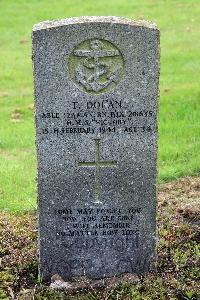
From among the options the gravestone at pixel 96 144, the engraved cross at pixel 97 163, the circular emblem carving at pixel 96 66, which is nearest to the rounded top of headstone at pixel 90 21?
the gravestone at pixel 96 144

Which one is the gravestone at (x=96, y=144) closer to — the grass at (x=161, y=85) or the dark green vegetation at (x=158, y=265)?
the dark green vegetation at (x=158, y=265)

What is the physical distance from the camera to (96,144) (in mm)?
5941

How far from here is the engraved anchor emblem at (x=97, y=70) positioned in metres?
5.68

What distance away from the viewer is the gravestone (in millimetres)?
5668

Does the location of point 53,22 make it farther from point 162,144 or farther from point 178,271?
point 162,144

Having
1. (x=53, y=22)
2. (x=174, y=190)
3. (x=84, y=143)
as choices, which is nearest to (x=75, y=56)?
(x=53, y=22)

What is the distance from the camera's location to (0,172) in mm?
9141

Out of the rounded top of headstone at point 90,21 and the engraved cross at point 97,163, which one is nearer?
the rounded top of headstone at point 90,21

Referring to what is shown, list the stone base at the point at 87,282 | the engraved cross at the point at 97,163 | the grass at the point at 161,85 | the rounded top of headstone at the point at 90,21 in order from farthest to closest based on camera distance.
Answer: the grass at the point at 161,85, the stone base at the point at 87,282, the engraved cross at the point at 97,163, the rounded top of headstone at the point at 90,21

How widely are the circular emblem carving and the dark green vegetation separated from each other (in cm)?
171

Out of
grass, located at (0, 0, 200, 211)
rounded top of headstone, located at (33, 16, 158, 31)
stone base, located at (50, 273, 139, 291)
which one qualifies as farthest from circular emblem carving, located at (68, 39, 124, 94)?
grass, located at (0, 0, 200, 211)

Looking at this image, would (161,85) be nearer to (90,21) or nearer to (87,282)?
(87,282)

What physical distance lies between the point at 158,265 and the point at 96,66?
6.30ft

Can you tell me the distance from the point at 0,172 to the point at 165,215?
2608mm
